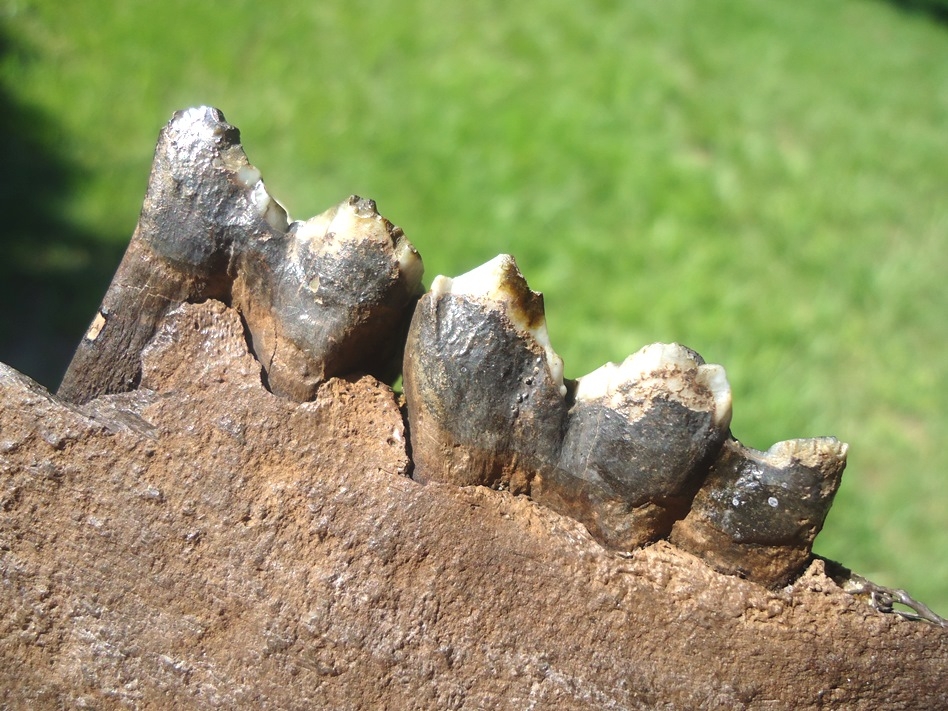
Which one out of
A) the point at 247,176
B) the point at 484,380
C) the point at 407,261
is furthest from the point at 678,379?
the point at 247,176

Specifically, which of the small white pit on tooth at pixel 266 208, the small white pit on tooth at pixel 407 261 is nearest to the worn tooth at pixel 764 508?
the small white pit on tooth at pixel 407 261

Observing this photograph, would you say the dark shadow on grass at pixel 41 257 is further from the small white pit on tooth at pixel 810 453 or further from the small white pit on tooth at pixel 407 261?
the small white pit on tooth at pixel 810 453

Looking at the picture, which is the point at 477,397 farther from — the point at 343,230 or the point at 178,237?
the point at 178,237

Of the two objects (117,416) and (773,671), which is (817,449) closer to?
(773,671)

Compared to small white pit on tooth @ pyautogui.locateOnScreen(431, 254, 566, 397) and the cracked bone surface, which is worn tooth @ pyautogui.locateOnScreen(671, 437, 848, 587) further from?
the cracked bone surface

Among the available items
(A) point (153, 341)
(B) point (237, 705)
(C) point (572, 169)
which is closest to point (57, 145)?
(C) point (572, 169)

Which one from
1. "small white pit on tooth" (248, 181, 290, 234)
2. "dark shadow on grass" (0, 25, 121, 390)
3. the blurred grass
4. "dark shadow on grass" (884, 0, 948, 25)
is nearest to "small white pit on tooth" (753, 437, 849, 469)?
"small white pit on tooth" (248, 181, 290, 234)
